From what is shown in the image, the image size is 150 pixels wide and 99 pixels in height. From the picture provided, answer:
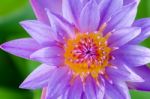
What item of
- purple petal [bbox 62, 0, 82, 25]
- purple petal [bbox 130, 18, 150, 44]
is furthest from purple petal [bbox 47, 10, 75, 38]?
purple petal [bbox 130, 18, 150, 44]

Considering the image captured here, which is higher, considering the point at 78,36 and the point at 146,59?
the point at 78,36

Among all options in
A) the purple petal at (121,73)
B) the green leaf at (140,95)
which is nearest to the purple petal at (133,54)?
the purple petal at (121,73)

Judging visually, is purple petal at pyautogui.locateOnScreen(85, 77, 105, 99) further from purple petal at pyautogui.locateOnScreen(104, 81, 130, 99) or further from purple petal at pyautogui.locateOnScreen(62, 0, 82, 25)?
purple petal at pyautogui.locateOnScreen(62, 0, 82, 25)

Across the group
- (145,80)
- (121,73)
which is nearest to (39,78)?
(121,73)

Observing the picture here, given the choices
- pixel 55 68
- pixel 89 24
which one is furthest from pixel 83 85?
pixel 89 24

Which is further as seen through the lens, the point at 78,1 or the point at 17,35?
the point at 17,35

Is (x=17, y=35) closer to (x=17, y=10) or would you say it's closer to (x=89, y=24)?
(x=17, y=10)

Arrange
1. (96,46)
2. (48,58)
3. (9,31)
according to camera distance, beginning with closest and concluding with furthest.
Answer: (48,58)
(96,46)
(9,31)
